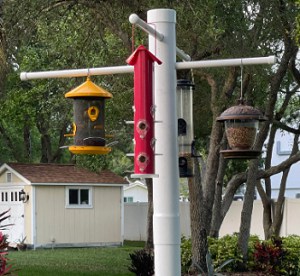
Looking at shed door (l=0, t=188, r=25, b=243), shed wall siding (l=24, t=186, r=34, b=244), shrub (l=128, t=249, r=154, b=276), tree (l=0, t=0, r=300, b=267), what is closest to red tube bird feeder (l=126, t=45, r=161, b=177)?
tree (l=0, t=0, r=300, b=267)

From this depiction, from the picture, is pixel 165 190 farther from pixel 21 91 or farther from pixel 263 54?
pixel 21 91

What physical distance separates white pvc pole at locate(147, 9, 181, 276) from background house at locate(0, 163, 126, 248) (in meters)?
21.3

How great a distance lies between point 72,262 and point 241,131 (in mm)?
13437

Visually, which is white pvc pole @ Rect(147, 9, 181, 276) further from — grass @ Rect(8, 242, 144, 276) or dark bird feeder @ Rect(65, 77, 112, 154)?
grass @ Rect(8, 242, 144, 276)

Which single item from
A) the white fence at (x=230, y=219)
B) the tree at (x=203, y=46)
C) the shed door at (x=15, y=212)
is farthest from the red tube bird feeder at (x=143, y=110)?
the shed door at (x=15, y=212)

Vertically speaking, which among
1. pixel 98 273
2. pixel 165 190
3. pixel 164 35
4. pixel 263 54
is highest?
pixel 263 54

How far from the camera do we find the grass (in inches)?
747

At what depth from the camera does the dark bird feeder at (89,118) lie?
890 centimetres

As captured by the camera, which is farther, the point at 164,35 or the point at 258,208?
the point at 258,208

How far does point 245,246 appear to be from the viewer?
59.8ft

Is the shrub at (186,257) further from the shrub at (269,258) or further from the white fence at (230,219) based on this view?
the white fence at (230,219)

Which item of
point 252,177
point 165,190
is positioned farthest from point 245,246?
point 165,190

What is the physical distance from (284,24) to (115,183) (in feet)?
52.5

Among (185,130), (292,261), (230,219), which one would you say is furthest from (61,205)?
(185,130)
